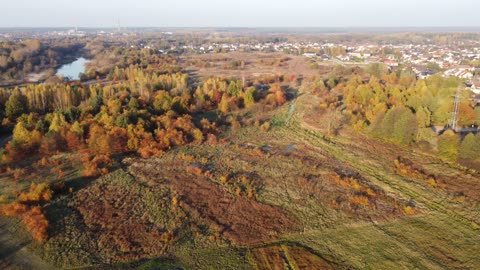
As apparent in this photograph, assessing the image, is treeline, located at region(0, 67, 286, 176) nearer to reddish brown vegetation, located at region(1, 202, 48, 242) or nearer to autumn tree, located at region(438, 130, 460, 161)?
reddish brown vegetation, located at region(1, 202, 48, 242)

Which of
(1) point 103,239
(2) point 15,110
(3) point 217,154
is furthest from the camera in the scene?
(2) point 15,110

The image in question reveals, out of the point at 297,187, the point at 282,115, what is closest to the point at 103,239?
the point at 297,187

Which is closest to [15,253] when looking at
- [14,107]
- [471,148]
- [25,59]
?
[14,107]

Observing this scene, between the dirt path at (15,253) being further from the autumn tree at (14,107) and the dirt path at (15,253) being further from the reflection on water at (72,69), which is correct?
the reflection on water at (72,69)

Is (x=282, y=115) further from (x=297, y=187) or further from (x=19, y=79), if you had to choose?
(x=19, y=79)

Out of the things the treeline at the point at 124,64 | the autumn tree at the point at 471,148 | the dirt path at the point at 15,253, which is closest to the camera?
the dirt path at the point at 15,253

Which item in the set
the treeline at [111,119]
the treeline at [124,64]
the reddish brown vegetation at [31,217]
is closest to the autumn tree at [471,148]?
the treeline at [111,119]

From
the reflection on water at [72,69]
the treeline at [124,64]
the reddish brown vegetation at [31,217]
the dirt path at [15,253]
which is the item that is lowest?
the dirt path at [15,253]

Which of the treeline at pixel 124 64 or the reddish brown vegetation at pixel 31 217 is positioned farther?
the treeline at pixel 124 64

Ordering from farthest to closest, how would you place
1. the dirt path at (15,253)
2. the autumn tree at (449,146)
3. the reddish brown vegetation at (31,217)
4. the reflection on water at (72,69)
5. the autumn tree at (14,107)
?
the reflection on water at (72,69) → the autumn tree at (14,107) → the autumn tree at (449,146) → the reddish brown vegetation at (31,217) → the dirt path at (15,253)
